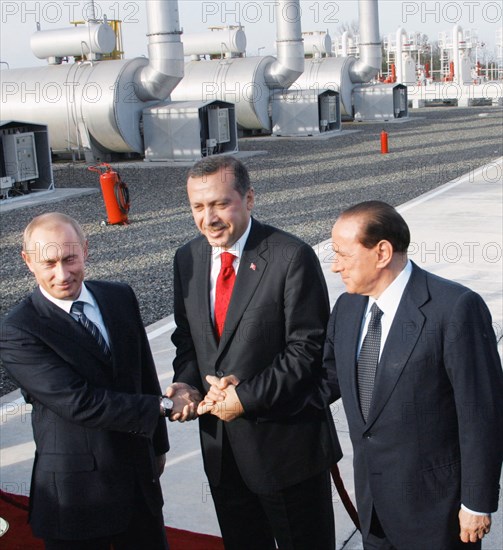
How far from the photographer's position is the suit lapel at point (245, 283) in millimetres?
3502

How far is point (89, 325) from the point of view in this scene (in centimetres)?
332

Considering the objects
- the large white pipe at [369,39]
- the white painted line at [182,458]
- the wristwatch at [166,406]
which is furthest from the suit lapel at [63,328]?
the large white pipe at [369,39]

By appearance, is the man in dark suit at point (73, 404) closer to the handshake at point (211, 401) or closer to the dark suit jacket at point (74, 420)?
the dark suit jacket at point (74, 420)

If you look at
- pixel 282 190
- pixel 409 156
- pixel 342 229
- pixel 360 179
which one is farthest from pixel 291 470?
pixel 409 156

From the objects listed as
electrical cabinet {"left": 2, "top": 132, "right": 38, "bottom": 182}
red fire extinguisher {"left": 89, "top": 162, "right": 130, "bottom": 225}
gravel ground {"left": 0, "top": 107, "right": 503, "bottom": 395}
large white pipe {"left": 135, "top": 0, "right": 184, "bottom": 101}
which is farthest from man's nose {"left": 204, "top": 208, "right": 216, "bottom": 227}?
large white pipe {"left": 135, "top": 0, "right": 184, "bottom": 101}

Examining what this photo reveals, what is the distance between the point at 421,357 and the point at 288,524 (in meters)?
1.06

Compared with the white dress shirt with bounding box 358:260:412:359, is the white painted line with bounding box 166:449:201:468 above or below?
below

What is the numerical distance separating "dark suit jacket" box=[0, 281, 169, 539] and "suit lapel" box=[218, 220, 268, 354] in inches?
18.2

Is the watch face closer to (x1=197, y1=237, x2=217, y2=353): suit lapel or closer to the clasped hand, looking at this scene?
the clasped hand

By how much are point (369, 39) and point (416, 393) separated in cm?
3894

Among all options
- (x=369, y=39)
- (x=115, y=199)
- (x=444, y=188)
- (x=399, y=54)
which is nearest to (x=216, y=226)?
(x=115, y=199)

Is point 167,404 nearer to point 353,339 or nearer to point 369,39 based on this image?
point 353,339

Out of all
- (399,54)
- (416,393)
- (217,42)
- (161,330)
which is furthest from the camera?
(399,54)

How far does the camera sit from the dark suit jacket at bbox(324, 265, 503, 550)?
Result: 9.55 ft
